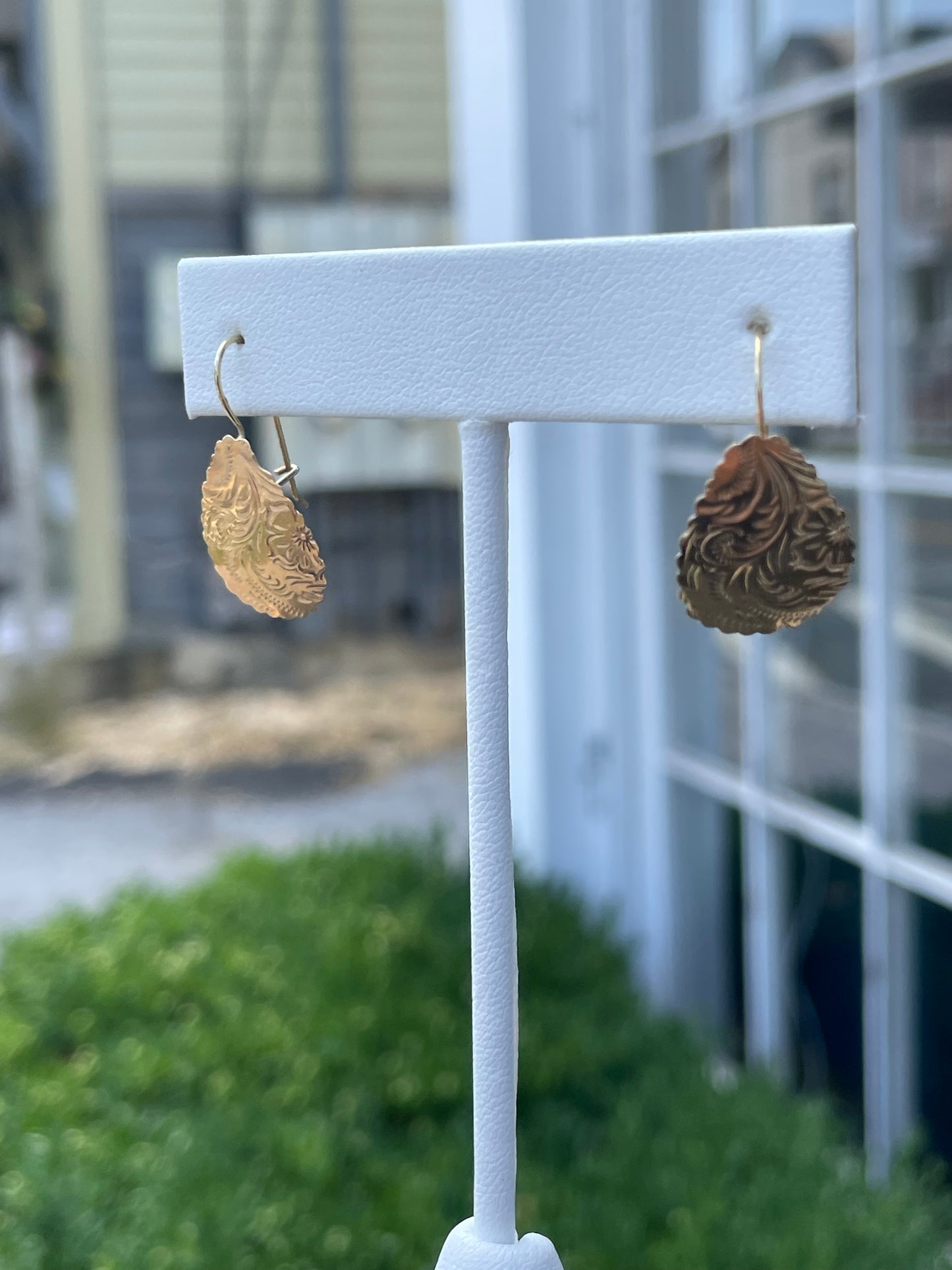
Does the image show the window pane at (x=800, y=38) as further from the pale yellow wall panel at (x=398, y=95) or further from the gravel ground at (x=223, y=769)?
the pale yellow wall panel at (x=398, y=95)

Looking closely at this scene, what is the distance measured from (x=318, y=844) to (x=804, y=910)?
1002mm

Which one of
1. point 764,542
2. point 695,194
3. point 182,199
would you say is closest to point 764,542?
point 764,542

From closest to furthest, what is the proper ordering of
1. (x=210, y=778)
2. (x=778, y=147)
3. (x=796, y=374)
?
(x=796, y=374)
(x=778, y=147)
(x=210, y=778)

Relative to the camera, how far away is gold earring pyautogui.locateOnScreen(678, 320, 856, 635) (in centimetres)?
43

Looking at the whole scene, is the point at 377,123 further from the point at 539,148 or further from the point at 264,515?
the point at 264,515

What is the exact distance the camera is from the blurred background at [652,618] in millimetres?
1278

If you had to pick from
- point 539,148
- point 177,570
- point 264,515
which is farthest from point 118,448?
point 264,515

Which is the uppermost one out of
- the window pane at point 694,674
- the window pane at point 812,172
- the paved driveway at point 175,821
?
the window pane at point 812,172

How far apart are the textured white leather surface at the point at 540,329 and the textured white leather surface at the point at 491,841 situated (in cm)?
4

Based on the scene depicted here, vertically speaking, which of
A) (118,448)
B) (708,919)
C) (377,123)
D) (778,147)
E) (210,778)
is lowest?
(210,778)

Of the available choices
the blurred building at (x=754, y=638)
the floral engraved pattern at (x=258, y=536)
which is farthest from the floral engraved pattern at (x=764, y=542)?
the blurred building at (x=754, y=638)

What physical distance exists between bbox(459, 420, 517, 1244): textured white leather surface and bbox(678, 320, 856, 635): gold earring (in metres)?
0.08

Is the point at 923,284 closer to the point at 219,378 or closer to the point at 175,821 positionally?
the point at 219,378

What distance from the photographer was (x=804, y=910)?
4.86 feet
